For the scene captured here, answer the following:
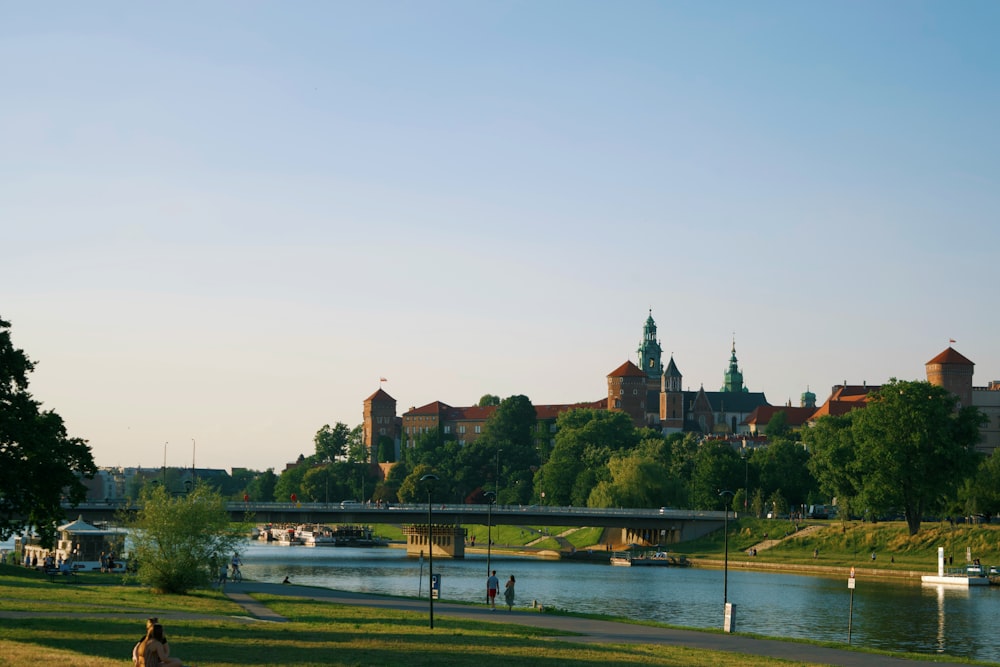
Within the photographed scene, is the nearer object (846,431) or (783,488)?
(846,431)

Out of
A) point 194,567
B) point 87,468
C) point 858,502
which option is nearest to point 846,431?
point 858,502

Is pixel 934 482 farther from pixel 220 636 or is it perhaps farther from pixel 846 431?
pixel 220 636

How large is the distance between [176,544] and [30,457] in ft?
54.2

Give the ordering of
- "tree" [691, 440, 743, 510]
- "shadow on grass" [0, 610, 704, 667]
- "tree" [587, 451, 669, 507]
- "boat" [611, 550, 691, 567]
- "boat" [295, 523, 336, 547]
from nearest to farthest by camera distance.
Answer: "shadow on grass" [0, 610, 704, 667] → "boat" [611, 550, 691, 567] → "tree" [587, 451, 669, 507] → "tree" [691, 440, 743, 510] → "boat" [295, 523, 336, 547]

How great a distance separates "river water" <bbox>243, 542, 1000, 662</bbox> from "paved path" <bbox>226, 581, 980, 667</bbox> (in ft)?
39.9

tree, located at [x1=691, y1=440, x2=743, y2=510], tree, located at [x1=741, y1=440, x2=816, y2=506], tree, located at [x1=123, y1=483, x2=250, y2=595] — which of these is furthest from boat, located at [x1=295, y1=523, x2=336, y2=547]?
tree, located at [x1=123, y1=483, x2=250, y2=595]

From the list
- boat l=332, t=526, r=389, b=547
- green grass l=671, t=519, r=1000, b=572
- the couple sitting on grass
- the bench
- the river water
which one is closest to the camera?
the couple sitting on grass

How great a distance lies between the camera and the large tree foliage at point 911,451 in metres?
109

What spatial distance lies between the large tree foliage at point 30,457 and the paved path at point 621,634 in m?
8.18

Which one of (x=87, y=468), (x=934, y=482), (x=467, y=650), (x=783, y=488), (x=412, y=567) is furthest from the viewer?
(x=783, y=488)

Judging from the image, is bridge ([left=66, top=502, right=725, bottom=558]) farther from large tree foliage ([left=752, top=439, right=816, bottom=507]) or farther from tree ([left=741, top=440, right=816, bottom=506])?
tree ([left=741, top=440, right=816, bottom=506])

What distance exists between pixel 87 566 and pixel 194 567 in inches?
1073

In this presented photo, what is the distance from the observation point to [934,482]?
10988cm

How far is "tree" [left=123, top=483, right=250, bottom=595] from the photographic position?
57062mm
